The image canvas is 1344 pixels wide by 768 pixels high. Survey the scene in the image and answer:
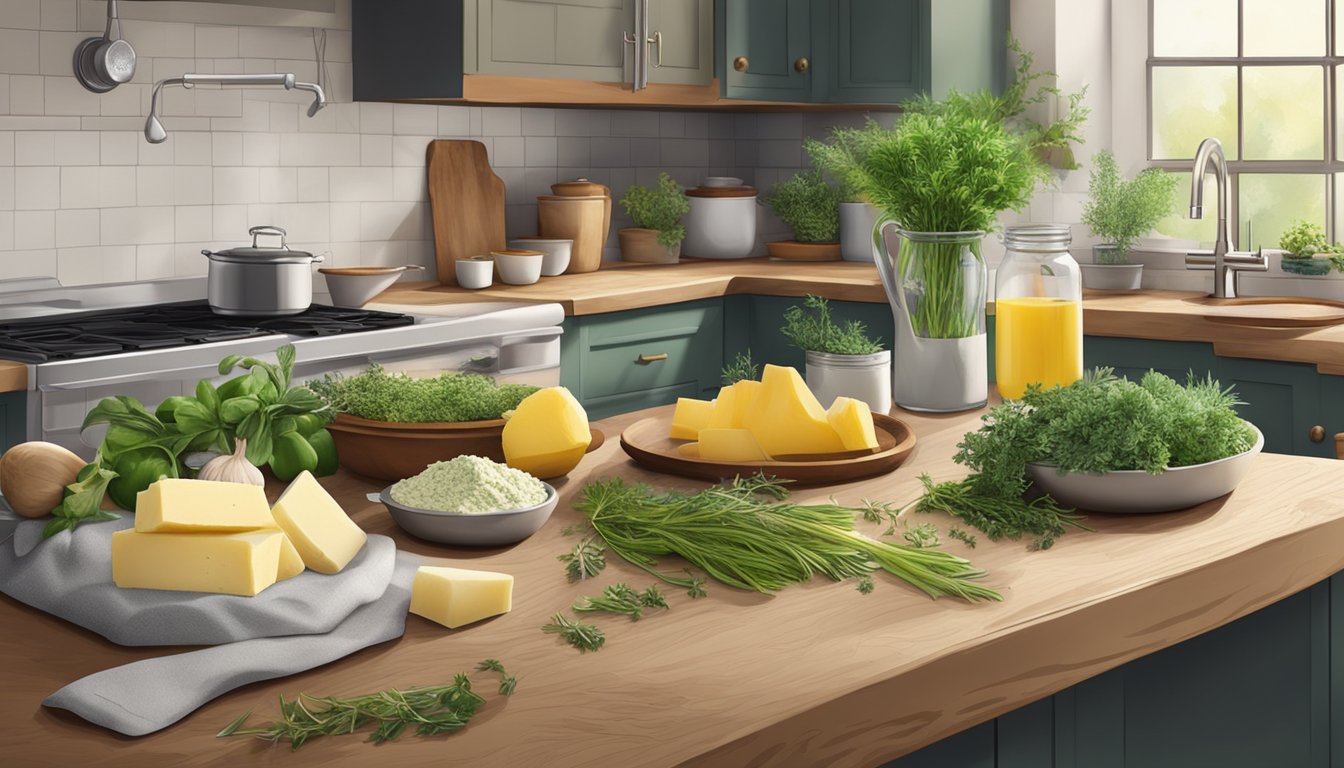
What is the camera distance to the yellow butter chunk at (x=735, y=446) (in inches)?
68.9

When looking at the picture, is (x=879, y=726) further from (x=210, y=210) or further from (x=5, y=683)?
(x=210, y=210)

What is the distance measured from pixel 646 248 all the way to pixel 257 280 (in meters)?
1.79

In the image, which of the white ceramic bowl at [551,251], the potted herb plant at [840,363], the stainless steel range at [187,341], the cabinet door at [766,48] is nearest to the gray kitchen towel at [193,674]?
the potted herb plant at [840,363]

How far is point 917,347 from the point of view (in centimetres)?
220

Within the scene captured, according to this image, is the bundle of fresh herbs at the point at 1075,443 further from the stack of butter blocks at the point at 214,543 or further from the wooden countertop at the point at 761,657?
the stack of butter blocks at the point at 214,543

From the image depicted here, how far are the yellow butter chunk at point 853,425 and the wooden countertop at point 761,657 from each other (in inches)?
9.6

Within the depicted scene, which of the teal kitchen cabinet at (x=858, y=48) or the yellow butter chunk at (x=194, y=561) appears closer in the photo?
the yellow butter chunk at (x=194, y=561)

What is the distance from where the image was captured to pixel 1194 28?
14.7 ft

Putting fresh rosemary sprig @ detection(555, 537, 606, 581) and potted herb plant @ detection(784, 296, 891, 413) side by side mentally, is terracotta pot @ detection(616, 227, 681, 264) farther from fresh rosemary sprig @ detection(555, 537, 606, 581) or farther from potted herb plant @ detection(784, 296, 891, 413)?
fresh rosemary sprig @ detection(555, 537, 606, 581)

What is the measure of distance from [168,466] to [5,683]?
1.35 ft

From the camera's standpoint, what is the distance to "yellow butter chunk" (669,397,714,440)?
1.91 metres

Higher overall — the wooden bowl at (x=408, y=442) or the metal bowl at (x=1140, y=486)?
the wooden bowl at (x=408, y=442)

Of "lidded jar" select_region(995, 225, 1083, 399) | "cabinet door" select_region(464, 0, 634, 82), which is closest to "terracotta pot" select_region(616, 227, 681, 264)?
"cabinet door" select_region(464, 0, 634, 82)

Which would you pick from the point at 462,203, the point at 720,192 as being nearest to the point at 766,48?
the point at 720,192
